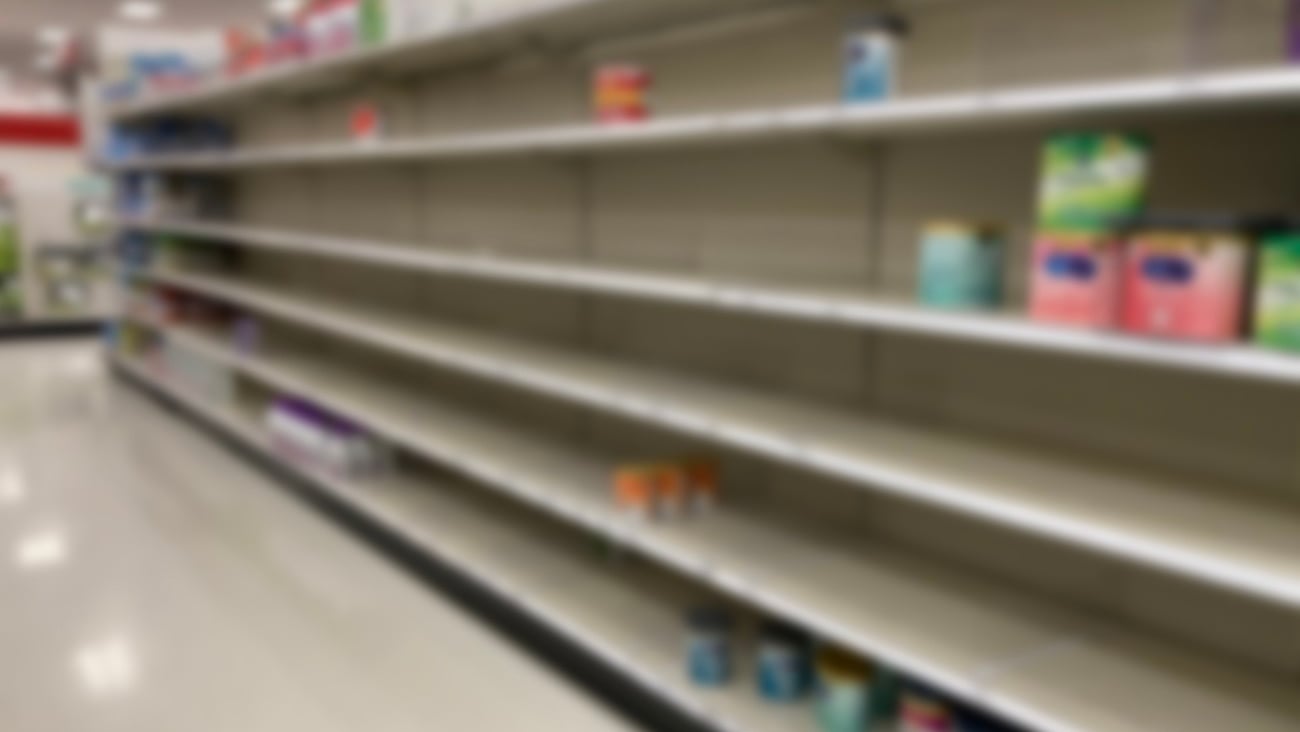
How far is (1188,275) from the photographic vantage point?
125cm

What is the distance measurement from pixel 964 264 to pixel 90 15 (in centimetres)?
1069

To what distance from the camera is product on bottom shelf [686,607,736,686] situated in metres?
2.27

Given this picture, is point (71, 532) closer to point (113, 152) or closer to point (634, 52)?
point (634, 52)

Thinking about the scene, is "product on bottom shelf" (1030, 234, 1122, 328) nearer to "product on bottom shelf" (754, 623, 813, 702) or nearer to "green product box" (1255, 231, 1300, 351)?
"green product box" (1255, 231, 1300, 351)

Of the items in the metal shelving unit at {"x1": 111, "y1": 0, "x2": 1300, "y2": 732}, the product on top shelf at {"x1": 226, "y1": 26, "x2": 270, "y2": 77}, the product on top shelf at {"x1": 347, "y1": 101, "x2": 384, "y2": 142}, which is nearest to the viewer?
the metal shelving unit at {"x1": 111, "y1": 0, "x2": 1300, "y2": 732}

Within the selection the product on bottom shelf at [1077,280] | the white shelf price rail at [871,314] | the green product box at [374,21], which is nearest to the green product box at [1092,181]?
the product on bottom shelf at [1077,280]

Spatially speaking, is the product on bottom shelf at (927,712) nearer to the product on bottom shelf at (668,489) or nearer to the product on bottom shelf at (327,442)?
the product on bottom shelf at (668,489)

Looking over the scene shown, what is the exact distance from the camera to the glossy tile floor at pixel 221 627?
101 inches

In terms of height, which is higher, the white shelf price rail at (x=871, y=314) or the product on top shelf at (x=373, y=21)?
the product on top shelf at (x=373, y=21)

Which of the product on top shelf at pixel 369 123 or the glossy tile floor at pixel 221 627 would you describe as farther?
the product on top shelf at pixel 369 123

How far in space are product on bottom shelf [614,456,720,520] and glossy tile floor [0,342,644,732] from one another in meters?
0.57

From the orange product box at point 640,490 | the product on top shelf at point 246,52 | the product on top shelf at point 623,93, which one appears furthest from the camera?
the product on top shelf at point 246,52

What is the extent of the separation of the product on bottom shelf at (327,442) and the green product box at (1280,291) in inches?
139

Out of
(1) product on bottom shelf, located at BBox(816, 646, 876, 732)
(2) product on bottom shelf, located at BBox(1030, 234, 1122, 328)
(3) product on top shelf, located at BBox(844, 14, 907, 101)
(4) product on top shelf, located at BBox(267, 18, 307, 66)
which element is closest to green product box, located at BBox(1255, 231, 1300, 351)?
(2) product on bottom shelf, located at BBox(1030, 234, 1122, 328)
